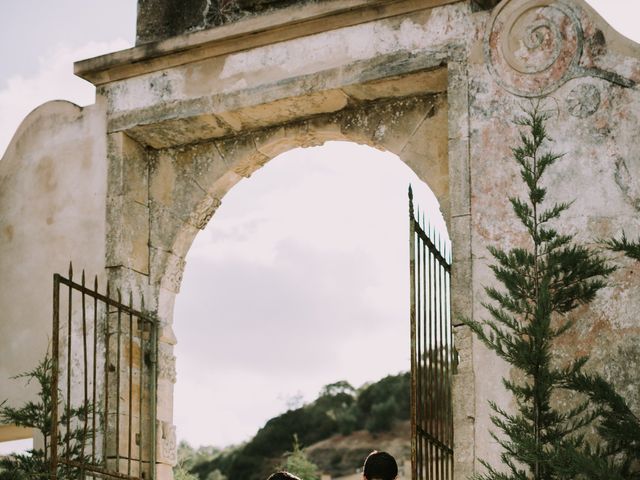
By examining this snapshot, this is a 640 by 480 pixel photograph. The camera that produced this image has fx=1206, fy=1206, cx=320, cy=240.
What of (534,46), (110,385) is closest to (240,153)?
(110,385)

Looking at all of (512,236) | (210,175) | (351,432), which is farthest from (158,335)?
(351,432)

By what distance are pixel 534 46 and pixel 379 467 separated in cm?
297

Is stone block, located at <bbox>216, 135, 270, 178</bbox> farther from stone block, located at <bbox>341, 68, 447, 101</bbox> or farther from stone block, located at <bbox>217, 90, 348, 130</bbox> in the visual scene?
stone block, located at <bbox>341, 68, 447, 101</bbox>

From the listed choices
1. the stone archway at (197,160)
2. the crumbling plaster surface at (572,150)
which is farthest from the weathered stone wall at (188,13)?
the crumbling plaster surface at (572,150)

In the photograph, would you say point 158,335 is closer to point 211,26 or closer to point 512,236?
point 211,26

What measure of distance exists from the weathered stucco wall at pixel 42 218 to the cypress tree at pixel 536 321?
10.6ft

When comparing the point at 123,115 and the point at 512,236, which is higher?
the point at 123,115

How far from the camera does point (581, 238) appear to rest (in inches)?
274

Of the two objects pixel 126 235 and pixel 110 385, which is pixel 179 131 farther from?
pixel 110 385

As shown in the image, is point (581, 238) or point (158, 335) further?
point (158, 335)

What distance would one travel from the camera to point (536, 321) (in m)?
6.28

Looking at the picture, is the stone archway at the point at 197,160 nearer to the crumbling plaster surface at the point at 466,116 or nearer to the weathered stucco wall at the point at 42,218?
the crumbling plaster surface at the point at 466,116

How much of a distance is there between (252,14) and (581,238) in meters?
2.88

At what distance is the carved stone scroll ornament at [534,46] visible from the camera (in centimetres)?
725
